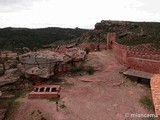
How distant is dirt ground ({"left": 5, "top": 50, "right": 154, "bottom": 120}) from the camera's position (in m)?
15.6

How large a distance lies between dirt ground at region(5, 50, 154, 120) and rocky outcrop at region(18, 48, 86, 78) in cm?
136

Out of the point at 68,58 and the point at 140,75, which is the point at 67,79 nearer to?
the point at 68,58

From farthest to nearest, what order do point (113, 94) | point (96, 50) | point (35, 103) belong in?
point (96, 50)
point (113, 94)
point (35, 103)

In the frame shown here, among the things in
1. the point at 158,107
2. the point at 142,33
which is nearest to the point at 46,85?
the point at 158,107

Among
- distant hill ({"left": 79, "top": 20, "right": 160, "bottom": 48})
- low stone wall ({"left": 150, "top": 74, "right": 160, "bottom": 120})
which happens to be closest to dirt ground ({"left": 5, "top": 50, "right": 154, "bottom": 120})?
low stone wall ({"left": 150, "top": 74, "right": 160, "bottom": 120})

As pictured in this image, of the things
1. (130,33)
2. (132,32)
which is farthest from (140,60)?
(132,32)

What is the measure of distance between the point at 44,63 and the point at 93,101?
6.73m

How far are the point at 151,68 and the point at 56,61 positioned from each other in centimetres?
867

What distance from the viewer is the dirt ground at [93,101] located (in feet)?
51.1

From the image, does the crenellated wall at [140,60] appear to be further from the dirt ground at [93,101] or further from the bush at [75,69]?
the bush at [75,69]

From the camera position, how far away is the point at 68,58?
23.2 meters

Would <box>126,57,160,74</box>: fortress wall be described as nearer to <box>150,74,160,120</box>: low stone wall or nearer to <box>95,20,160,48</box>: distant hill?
<box>150,74,160,120</box>: low stone wall

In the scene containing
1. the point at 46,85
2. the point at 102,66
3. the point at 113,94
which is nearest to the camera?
the point at 113,94

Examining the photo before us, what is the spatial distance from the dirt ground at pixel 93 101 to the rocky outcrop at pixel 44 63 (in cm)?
136
